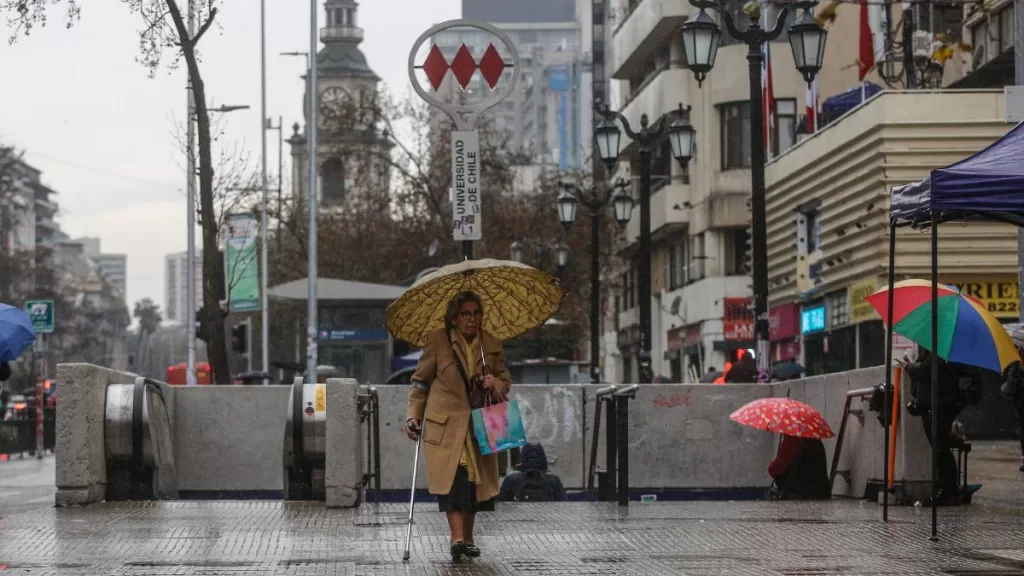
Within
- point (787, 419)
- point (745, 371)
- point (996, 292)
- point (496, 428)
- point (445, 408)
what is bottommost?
point (787, 419)

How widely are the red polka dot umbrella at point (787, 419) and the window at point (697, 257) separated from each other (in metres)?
36.0

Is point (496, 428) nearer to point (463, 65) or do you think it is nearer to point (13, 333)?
point (463, 65)

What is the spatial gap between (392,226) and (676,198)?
9.02m

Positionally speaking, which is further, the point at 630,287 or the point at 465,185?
the point at 630,287

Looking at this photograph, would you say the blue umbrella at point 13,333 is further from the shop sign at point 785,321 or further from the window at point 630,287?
the window at point 630,287

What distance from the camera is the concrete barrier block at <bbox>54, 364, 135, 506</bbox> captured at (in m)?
16.5

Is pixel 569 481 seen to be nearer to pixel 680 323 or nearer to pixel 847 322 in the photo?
pixel 847 322

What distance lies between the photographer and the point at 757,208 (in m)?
22.7

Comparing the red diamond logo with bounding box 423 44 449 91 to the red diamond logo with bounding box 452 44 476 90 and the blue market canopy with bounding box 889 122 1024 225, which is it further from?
the blue market canopy with bounding box 889 122 1024 225

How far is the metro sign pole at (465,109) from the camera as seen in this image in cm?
1497

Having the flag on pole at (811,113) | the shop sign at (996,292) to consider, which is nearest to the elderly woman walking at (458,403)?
the shop sign at (996,292)

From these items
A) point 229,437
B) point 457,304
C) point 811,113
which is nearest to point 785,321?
point 811,113

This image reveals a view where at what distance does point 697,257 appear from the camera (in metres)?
54.6

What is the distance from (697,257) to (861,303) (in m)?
17.4
